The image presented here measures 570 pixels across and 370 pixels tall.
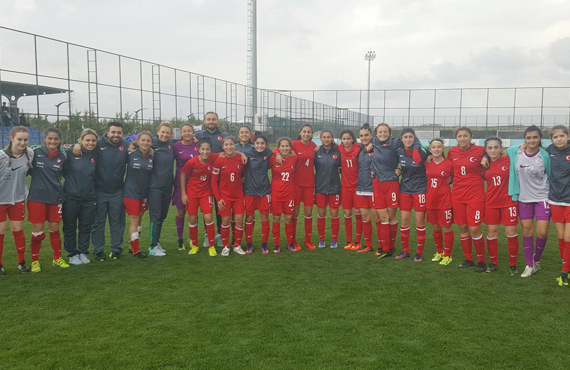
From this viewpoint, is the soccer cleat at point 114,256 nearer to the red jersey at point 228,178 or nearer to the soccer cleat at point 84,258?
the soccer cleat at point 84,258

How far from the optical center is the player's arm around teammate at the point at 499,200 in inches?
205

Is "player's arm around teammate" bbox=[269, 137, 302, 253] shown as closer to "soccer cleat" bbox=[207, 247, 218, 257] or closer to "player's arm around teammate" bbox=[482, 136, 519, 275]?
"soccer cleat" bbox=[207, 247, 218, 257]

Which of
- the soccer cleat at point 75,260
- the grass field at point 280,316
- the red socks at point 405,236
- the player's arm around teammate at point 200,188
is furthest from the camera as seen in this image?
the player's arm around teammate at point 200,188

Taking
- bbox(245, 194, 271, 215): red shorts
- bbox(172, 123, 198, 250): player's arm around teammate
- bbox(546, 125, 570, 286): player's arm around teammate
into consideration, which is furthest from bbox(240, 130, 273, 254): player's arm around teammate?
bbox(546, 125, 570, 286): player's arm around teammate

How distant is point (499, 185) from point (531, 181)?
1.11 ft

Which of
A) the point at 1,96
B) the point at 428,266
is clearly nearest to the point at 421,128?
the point at 1,96

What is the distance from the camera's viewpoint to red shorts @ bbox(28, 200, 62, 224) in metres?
5.28

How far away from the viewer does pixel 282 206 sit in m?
6.41

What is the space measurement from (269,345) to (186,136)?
3.80m

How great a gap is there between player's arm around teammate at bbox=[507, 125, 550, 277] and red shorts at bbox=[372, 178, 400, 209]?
143 centimetres

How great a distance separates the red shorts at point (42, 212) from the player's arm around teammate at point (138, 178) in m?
0.86

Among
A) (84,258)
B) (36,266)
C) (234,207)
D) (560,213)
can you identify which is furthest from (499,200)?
(36,266)

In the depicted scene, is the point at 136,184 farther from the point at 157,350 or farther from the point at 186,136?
the point at 157,350

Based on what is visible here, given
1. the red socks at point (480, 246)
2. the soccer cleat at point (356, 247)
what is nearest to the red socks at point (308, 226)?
the soccer cleat at point (356, 247)
